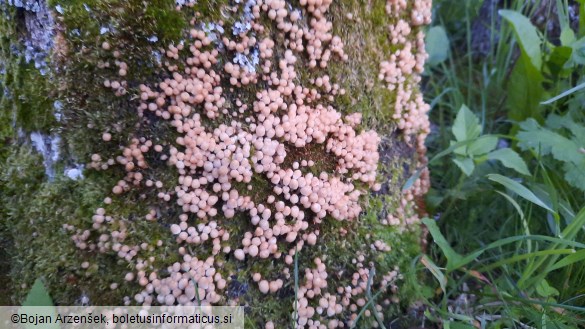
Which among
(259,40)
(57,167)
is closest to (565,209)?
(259,40)

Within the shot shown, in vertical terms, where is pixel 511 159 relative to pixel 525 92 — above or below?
below

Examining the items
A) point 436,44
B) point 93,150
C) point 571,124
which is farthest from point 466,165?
point 93,150

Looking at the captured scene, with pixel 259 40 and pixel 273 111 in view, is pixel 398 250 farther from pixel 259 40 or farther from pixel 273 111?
pixel 259 40

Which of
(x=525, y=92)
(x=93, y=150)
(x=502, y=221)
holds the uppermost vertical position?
(x=525, y=92)

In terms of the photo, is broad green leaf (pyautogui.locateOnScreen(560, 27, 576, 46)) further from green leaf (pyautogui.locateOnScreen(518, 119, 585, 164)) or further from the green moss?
the green moss

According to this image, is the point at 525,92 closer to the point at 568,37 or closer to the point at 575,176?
the point at 568,37

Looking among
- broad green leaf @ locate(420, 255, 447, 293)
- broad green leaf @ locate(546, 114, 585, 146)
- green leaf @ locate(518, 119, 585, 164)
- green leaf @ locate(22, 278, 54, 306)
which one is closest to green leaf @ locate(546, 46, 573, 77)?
broad green leaf @ locate(546, 114, 585, 146)
